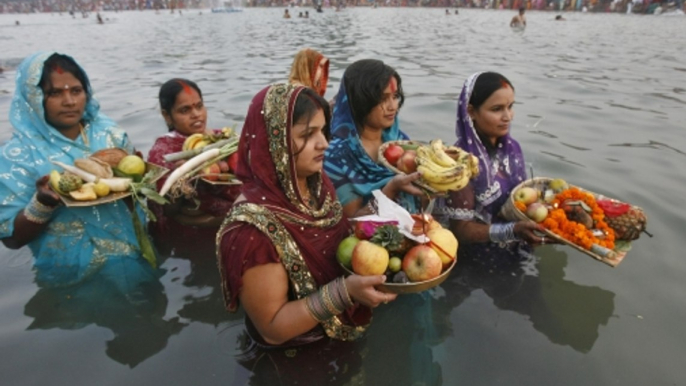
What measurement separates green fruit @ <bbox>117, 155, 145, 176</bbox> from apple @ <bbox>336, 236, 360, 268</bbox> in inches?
75.6

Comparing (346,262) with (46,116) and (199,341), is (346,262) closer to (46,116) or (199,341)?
(199,341)

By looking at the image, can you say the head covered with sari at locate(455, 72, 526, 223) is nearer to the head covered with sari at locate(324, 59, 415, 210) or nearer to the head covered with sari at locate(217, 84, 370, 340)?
the head covered with sari at locate(324, 59, 415, 210)

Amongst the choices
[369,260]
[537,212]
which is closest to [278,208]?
[369,260]

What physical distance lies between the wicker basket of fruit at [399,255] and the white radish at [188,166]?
1.74 metres

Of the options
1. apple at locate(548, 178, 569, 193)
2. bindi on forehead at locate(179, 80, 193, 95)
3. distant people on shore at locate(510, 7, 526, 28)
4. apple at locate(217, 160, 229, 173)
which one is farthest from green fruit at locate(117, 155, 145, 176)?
distant people on shore at locate(510, 7, 526, 28)

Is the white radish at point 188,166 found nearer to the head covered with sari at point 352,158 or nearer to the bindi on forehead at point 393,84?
the head covered with sari at point 352,158

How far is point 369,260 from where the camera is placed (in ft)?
6.96

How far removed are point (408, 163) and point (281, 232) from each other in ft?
4.55

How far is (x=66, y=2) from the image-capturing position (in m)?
97.9

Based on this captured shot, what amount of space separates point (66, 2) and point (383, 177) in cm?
12173

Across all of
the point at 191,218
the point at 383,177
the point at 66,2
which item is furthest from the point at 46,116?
the point at 66,2

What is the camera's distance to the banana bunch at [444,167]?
9.53 feet

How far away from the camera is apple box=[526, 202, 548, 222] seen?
3.28 meters

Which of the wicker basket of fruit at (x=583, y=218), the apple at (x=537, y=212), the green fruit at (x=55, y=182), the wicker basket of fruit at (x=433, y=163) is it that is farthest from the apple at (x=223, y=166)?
the apple at (x=537, y=212)
